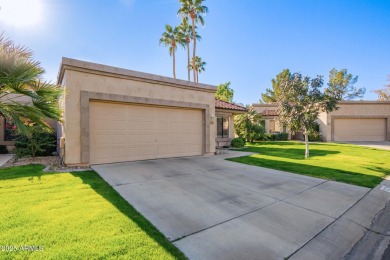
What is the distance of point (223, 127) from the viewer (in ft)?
51.3

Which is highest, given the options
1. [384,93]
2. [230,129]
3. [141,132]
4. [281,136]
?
[384,93]

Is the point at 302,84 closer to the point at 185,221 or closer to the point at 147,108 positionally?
the point at 147,108

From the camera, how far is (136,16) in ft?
33.6

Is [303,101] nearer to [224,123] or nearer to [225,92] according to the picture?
[224,123]

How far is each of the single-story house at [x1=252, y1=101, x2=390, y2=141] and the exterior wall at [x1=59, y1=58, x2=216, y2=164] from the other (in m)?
16.6

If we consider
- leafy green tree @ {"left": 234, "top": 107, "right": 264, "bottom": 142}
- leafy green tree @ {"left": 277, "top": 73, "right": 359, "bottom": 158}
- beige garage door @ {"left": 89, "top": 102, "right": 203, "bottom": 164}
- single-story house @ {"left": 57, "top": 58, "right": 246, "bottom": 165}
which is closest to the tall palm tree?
leafy green tree @ {"left": 234, "top": 107, "right": 264, "bottom": 142}

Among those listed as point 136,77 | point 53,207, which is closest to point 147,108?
point 136,77

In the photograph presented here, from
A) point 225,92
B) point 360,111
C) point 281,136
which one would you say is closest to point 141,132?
point 281,136

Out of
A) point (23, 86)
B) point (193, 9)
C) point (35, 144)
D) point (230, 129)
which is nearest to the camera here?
point (23, 86)

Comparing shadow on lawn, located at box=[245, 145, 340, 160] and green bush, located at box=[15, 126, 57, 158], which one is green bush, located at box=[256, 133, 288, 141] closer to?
shadow on lawn, located at box=[245, 145, 340, 160]

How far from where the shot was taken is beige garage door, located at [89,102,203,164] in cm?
784

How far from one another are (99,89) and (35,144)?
496 centimetres

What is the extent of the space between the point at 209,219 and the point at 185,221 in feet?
1.48

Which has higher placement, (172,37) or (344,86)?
(172,37)
